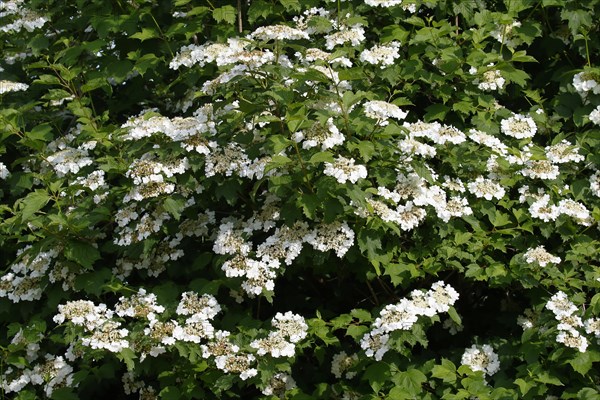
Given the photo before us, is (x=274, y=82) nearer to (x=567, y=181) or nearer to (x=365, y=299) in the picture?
(x=365, y=299)

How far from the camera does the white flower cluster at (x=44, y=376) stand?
171 inches

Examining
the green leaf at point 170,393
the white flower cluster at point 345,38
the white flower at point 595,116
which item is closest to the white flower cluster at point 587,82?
the white flower at point 595,116

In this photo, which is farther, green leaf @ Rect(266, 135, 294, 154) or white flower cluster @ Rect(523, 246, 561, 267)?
white flower cluster @ Rect(523, 246, 561, 267)

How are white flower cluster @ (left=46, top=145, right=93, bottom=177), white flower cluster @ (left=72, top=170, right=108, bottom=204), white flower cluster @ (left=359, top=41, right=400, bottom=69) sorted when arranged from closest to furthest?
white flower cluster @ (left=359, top=41, right=400, bottom=69) < white flower cluster @ (left=72, top=170, right=108, bottom=204) < white flower cluster @ (left=46, top=145, right=93, bottom=177)

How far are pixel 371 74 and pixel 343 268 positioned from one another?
3.13ft

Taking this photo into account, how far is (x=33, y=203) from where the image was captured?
166 inches

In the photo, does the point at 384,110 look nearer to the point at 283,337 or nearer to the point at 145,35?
the point at 283,337

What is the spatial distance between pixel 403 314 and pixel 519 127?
1241mm

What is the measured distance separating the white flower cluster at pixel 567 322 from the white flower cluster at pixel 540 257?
14 cm

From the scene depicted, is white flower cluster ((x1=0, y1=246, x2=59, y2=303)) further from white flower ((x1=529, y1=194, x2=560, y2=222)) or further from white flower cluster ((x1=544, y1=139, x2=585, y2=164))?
white flower cluster ((x1=544, y1=139, x2=585, y2=164))

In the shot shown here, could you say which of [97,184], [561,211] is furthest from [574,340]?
[97,184]

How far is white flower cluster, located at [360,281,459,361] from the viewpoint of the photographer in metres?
3.67

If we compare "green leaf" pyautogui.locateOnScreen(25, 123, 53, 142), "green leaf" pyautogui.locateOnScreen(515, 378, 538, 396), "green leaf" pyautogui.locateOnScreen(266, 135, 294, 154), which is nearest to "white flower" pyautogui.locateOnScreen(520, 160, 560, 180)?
"green leaf" pyautogui.locateOnScreen(515, 378, 538, 396)

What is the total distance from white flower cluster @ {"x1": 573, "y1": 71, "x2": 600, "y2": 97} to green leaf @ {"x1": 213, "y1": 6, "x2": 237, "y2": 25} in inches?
66.9
